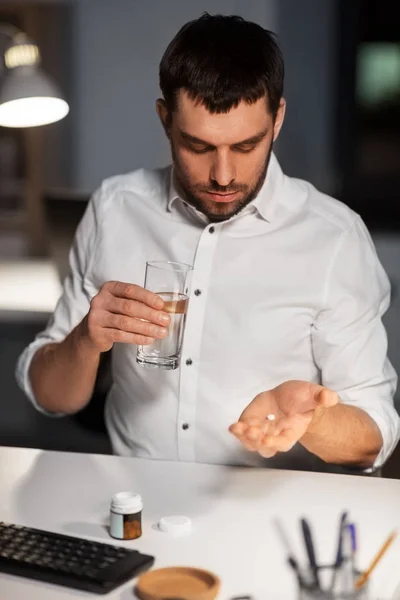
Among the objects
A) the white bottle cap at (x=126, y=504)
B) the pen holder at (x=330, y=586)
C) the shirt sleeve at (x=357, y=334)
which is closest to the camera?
the pen holder at (x=330, y=586)

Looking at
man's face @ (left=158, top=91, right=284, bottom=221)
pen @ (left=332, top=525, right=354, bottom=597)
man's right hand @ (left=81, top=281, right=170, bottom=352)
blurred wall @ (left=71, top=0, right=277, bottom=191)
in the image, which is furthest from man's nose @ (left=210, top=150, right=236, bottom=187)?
blurred wall @ (left=71, top=0, right=277, bottom=191)

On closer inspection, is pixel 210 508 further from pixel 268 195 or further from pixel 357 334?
pixel 268 195

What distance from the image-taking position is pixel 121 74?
16.0ft

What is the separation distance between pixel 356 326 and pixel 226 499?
1.84 ft

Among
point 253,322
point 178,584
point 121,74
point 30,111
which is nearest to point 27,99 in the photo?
point 30,111

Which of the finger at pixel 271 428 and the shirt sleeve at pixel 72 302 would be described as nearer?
the finger at pixel 271 428

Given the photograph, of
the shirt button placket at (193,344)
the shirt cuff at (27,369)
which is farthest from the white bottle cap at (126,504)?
the shirt cuff at (27,369)

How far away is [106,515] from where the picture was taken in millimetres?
1491

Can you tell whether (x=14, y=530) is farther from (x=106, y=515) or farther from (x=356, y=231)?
(x=356, y=231)

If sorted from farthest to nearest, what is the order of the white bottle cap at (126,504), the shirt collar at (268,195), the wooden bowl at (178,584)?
the shirt collar at (268,195), the white bottle cap at (126,504), the wooden bowl at (178,584)

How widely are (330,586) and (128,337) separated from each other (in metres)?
0.70

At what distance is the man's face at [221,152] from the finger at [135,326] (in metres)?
0.36

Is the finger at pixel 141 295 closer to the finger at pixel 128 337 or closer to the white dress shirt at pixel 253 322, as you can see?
the finger at pixel 128 337

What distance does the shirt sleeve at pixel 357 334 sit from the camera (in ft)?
6.25
